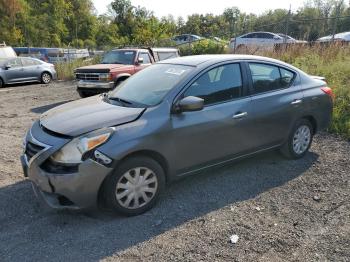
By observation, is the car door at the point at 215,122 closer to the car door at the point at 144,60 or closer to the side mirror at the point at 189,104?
the side mirror at the point at 189,104

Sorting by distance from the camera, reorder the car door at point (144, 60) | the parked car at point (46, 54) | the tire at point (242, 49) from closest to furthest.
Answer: the car door at point (144, 60) < the tire at point (242, 49) < the parked car at point (46, 54)

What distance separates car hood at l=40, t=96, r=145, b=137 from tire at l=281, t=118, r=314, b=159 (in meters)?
2.54

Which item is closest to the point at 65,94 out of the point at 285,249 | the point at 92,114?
the point at 92,114

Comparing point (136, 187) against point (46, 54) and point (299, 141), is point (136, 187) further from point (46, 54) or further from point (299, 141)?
point (46, 54)

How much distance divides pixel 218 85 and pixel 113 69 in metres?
6.93

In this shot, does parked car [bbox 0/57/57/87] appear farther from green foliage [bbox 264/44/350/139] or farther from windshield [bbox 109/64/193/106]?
windshield [bbox 109/64/193/106]

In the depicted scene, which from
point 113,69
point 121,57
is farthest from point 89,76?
point 121,57

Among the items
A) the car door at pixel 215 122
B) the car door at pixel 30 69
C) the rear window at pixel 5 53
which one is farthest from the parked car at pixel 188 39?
the car door at pixel 215 122

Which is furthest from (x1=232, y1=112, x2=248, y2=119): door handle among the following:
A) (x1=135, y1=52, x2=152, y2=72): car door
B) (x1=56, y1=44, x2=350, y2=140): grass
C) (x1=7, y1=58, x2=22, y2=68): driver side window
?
(x1=7, y1=58, x2=22, y2=68): driver side window

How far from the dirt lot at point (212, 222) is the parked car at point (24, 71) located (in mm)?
12739

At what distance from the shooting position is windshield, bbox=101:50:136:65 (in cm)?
1164

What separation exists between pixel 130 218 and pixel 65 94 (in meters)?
10.9

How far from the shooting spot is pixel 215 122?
4.35 m

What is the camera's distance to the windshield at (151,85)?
4.26 m
